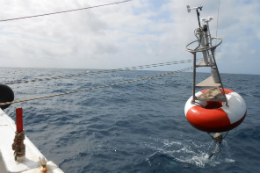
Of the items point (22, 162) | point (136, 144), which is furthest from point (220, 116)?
point (136, 144)

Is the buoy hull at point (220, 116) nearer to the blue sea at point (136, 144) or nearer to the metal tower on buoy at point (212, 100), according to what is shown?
the metal tower on buoy at point (212, 100)

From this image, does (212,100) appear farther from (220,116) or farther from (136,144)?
(136,144)

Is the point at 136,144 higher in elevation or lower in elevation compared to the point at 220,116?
lower

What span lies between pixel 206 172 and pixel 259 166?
7.44 ft

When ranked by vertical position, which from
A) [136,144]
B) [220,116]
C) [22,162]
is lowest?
[136,144]

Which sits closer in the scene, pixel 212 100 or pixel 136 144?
pixel 212 100

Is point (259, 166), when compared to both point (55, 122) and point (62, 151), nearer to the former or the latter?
point (62, 151)

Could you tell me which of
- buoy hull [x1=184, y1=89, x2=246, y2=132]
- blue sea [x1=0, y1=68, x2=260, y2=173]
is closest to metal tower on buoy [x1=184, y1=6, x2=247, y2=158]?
buoy hull [x1=184, y1=89, x2=246, y2=132]

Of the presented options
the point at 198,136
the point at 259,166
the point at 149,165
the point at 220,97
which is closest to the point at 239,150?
the point at 259,166

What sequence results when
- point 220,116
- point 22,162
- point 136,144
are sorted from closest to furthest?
1. point 22,162
2. point 220,116
3. point 136,144

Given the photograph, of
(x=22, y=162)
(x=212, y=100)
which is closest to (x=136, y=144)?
(x=212, y=100)

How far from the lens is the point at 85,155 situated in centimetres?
691

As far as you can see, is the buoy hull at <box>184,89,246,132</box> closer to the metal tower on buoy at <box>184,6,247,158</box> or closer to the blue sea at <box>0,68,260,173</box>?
the metal tower on buoy at <box>184,6,247,158</box>

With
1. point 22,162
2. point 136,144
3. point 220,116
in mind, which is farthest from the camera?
point 136,144
